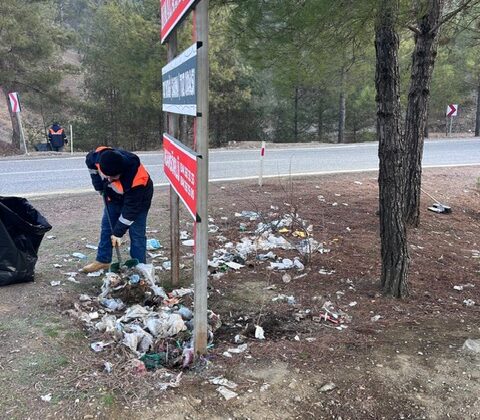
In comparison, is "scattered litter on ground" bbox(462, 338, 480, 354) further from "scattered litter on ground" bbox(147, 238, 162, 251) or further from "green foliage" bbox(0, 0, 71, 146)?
"green foliage" bbox(0, 0, 71, 146)

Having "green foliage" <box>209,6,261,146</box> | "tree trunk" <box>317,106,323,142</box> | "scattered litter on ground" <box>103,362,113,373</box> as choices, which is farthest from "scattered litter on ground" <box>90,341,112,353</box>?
"tree trunk" <box>317,106,323,142</box>

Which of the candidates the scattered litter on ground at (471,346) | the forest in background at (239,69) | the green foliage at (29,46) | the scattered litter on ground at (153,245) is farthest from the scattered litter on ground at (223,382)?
the green foliage at (29,46)

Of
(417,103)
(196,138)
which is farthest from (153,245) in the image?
(417,103)

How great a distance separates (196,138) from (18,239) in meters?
2.39

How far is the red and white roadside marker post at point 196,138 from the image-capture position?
2.81 metres

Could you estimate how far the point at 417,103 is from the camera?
7.12m

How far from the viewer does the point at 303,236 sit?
668 cm

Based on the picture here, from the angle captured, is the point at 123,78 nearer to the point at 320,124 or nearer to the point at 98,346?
the point at 320,124

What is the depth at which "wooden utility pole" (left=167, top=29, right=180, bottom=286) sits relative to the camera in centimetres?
431

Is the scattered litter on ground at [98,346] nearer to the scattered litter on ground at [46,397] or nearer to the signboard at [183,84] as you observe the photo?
the scattered litter on ground at [46,397]

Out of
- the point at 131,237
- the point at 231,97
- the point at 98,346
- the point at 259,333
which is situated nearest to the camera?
the point at 98,346

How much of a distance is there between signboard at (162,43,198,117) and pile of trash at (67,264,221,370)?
5.12ft

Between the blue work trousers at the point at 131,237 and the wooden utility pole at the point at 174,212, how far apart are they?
41 cm

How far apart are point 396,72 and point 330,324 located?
236 cm
